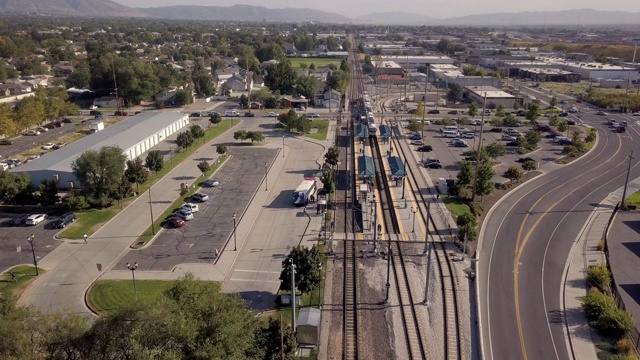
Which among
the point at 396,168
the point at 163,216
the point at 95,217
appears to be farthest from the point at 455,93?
the point at 95,217

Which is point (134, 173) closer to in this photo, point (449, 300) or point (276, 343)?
point (276, 343)

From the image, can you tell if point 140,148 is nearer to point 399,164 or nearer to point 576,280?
point 399,164

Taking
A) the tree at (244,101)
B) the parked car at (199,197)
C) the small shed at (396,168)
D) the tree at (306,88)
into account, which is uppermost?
the tree at (306,88)

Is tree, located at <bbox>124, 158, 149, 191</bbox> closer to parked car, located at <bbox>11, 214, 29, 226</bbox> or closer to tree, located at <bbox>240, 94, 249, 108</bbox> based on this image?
parked car, located at <bbox>11, 214, 29, 226</bbox>

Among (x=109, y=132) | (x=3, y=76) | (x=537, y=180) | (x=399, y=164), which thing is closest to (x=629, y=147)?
(x=537, y=180)

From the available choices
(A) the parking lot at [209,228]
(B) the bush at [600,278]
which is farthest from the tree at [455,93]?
(B) the bush at [600,278]

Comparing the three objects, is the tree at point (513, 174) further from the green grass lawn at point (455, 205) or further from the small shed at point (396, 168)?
the small shed at point (396, 168)
